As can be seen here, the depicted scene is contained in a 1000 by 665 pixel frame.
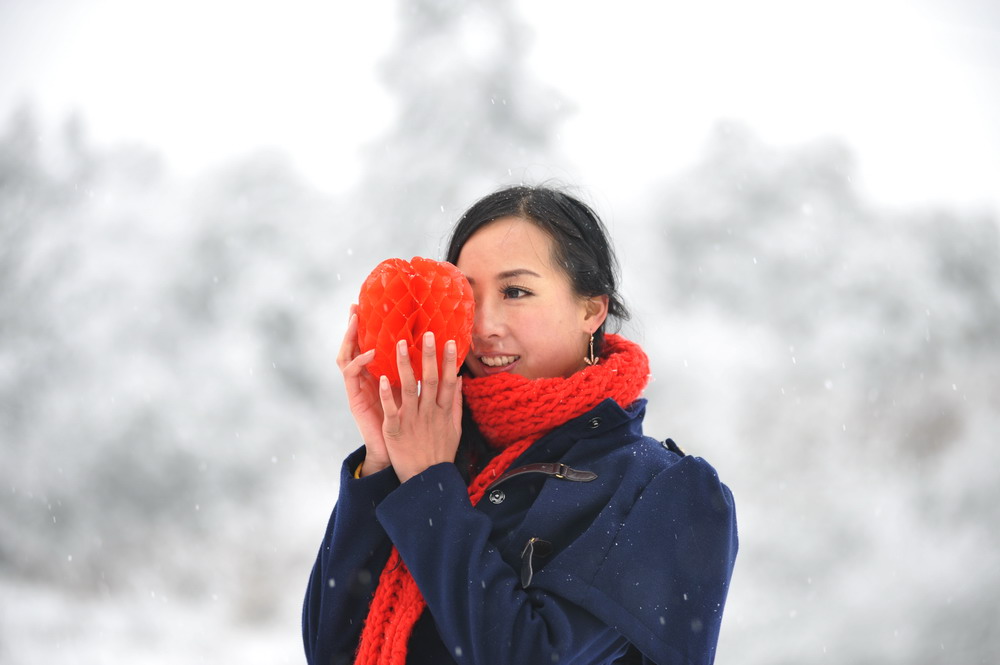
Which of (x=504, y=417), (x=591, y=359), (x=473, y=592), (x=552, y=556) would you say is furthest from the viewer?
(x=591, y=359)

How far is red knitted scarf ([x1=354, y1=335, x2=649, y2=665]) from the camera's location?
1.23 m

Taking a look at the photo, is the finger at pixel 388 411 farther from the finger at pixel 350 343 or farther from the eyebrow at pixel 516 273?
the eyebrow at pixel 516 273

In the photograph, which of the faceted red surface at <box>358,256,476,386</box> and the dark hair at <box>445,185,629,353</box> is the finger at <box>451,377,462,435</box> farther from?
the dark hair at <box>445,185,629,353</box>

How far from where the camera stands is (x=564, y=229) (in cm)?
144

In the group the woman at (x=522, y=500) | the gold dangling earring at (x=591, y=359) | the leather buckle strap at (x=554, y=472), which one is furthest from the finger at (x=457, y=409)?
the gold dangling earring at (x=591, y=359)

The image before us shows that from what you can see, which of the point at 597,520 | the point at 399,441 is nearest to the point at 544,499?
the point at 597,520

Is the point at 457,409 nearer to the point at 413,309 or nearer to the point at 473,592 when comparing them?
the point at 413,309

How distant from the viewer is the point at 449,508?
1171 millimetres

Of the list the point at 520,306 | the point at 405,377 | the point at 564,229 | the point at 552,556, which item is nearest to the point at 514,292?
the point at 520,306

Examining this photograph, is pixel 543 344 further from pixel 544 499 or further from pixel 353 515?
pixel 353 515

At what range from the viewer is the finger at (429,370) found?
1165 millimetres

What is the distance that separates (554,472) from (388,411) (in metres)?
0.27

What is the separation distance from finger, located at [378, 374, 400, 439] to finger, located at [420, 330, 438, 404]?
49 mm

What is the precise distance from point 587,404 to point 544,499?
0.56ft
